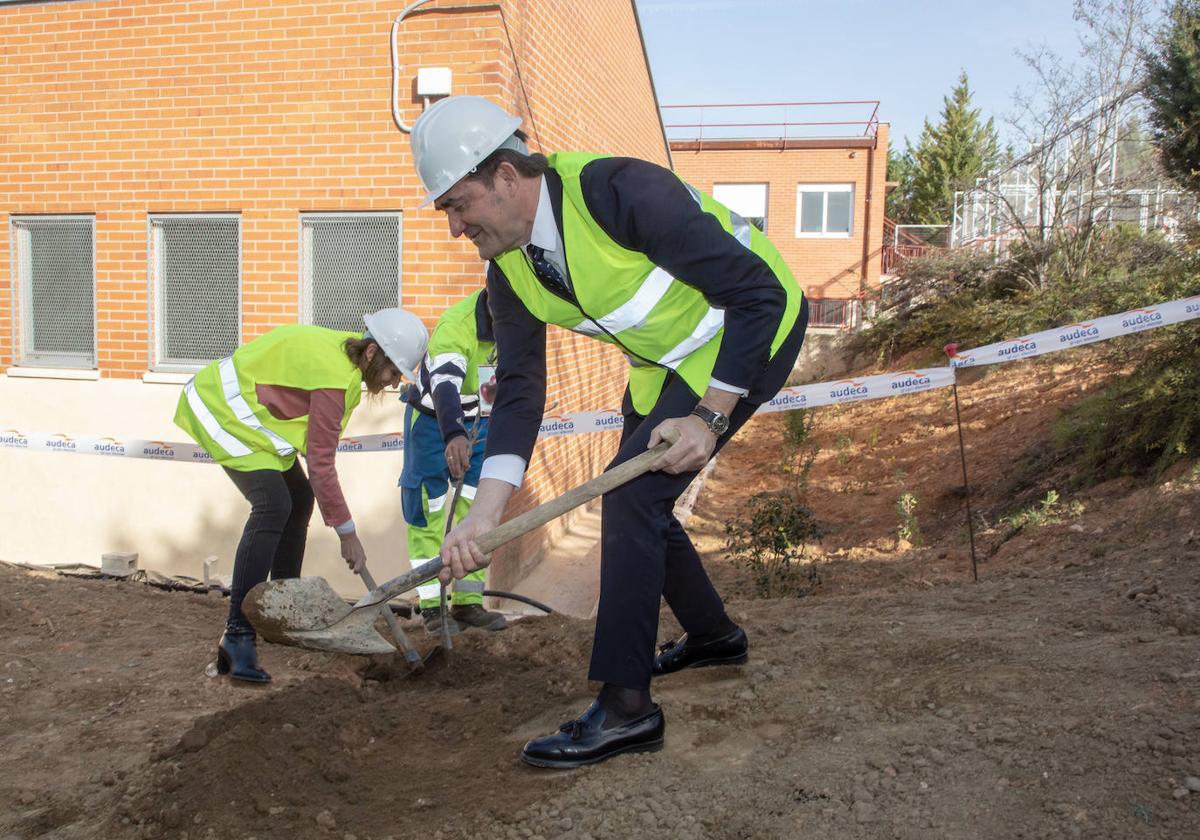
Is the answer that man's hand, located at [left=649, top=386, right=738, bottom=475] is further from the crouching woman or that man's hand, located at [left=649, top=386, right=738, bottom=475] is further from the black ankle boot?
the black ankle boot

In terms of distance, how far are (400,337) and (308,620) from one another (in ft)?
5.29

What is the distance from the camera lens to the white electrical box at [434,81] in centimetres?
664

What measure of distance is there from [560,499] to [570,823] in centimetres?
86

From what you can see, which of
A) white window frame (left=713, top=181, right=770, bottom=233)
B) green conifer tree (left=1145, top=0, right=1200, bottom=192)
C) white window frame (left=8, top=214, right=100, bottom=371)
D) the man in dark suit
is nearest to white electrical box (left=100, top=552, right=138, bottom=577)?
white window frame (left=8, top=214, right=100, bottom=371)

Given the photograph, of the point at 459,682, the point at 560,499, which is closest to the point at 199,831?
the point at 560,499

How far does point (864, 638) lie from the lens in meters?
3.87

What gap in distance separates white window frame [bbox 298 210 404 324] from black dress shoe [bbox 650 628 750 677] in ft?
14.1

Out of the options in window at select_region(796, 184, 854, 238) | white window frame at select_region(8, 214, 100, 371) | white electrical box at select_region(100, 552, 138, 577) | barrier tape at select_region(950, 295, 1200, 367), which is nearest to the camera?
barrier tape at select_region(950, 295, 1200, 367)

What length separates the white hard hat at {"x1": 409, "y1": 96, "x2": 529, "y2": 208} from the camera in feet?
9.07

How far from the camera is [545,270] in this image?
2902mm

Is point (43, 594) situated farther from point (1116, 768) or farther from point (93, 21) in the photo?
point (1116, 768)

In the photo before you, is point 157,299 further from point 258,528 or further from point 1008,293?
point 1008,293

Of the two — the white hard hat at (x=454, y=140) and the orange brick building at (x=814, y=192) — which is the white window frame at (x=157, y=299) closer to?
the white hard hat at (x=454, y=140)

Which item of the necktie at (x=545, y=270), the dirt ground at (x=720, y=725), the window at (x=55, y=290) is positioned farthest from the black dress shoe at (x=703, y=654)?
the window at (x=55, y=290)
